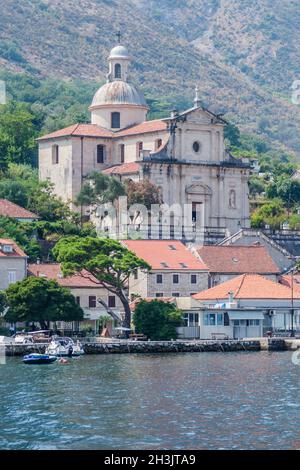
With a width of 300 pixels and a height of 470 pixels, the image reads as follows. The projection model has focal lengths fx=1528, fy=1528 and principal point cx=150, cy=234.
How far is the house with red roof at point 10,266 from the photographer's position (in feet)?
283

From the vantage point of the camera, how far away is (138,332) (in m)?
83.2

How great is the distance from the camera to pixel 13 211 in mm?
100562

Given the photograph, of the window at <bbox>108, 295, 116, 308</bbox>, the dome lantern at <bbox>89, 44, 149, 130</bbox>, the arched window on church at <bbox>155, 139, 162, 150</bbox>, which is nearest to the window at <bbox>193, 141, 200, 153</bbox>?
the arched window on church at <bbox>155, 139, 162, 150</bbox>

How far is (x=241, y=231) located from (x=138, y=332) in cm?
2255

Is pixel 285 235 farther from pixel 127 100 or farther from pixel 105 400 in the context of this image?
pixel 105 400

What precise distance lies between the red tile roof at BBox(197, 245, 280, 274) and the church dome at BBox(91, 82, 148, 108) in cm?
2397

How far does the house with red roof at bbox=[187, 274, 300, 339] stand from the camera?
86562mm

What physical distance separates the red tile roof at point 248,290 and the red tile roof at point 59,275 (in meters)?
6.25

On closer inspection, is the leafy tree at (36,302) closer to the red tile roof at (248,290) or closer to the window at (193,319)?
the window at (193,319)

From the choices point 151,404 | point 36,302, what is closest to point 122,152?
point 36,302

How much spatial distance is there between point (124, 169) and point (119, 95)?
387 inches

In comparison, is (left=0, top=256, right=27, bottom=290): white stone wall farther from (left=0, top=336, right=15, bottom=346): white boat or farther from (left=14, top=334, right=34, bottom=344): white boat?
(left=14, top=334, right=34, bottom=344): white boat
